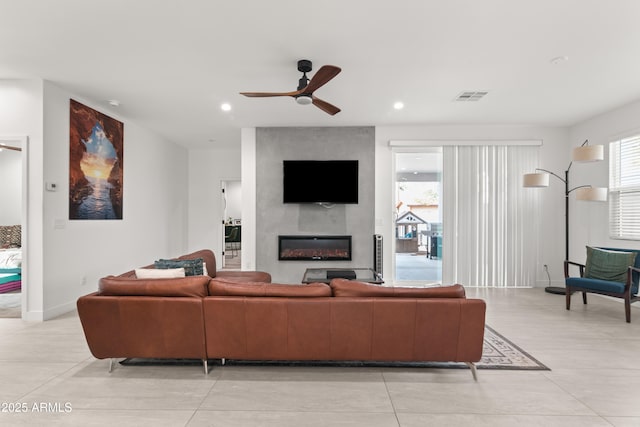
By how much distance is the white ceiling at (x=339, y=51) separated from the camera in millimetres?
2730

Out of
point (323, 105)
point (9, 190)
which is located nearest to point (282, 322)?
point (323, 105)

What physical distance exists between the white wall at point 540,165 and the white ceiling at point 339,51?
2.91ft

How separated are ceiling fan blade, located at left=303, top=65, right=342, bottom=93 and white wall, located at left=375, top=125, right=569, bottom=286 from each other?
311 centimetres

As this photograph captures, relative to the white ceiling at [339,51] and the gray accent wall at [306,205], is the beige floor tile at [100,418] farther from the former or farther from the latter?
the gray accent wall at [306,205]

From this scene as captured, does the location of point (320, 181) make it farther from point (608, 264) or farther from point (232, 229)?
point (232, 229)

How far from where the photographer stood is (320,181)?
618 centimetres

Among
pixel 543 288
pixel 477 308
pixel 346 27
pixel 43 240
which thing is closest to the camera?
pixel 477 308

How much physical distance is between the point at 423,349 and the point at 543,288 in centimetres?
474

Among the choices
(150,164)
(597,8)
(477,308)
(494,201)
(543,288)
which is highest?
(597,8)

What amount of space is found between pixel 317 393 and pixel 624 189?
5.45 m

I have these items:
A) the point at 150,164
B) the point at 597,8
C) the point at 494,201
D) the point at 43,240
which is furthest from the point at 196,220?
the point at 597,8

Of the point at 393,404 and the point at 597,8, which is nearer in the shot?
the point at 393,404

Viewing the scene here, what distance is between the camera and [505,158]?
622cm

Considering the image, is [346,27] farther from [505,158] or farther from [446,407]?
[505,158]
